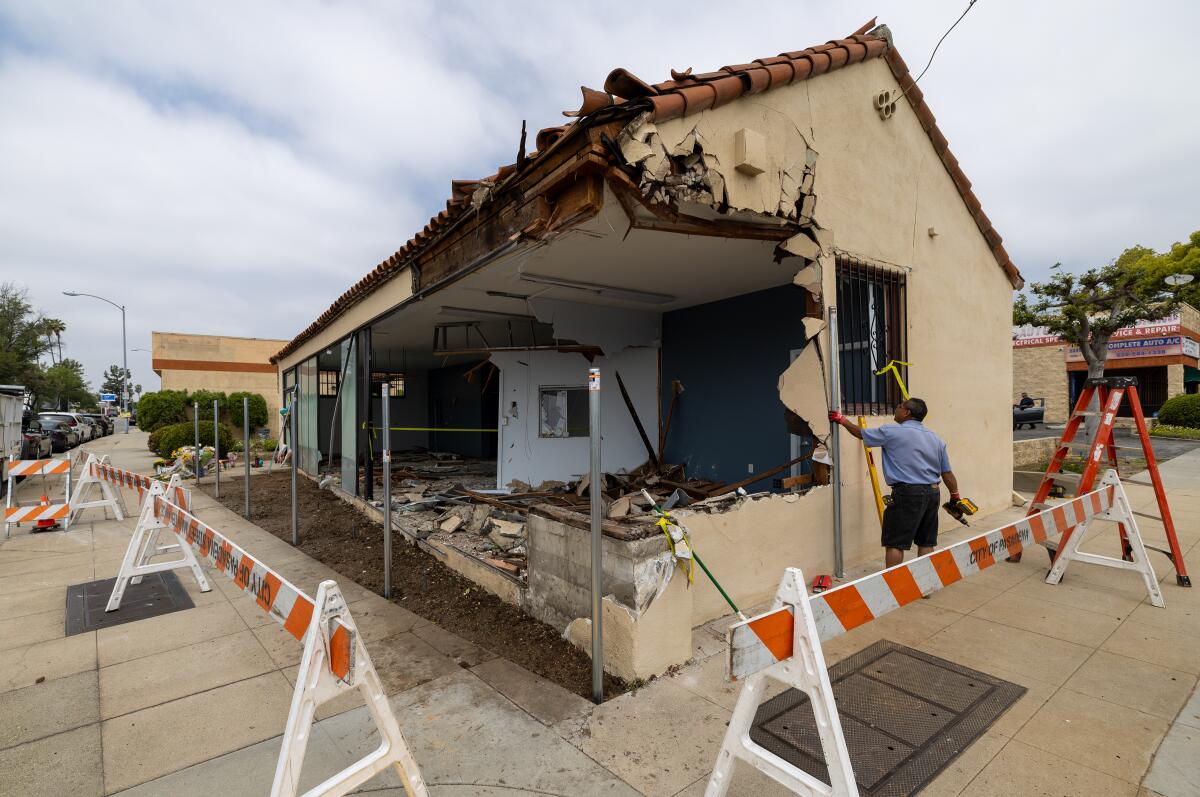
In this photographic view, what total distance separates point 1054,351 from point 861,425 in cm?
Result: 3082

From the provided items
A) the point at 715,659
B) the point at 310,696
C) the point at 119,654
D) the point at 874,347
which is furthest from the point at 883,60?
the point at 119,654

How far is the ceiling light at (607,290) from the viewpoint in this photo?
21.6ft

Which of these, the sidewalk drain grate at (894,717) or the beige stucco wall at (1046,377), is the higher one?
the beige stucco wall at (1046,377)

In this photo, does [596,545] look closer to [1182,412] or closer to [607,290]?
[607,290]

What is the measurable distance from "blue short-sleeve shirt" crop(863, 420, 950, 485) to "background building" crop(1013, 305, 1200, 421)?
92.5 ft

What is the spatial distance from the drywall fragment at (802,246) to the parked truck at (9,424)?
12.7 meters

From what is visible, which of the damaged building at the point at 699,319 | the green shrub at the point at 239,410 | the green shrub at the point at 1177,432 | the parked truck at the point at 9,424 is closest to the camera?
the damaged building at the point at 699,319

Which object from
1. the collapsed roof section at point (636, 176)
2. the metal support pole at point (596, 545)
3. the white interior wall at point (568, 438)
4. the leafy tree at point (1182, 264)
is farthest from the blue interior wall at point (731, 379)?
the leafy tree at point (1182, 264)

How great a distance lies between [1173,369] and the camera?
84.0 feet

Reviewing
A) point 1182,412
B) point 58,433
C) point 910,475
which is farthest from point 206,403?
point 1182,412

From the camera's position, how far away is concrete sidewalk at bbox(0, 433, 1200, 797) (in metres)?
2.56

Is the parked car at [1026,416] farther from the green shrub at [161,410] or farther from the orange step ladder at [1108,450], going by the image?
the green shrub at [161,410]

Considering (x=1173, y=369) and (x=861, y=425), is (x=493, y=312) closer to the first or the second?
(x=861, y=425)

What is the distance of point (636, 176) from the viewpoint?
365cm
